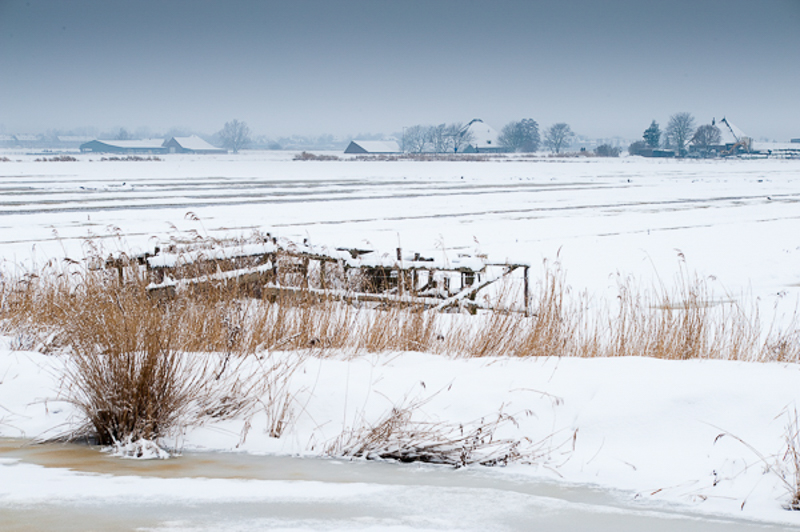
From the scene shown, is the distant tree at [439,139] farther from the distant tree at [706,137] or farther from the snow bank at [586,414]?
the snow bank at [586,414]

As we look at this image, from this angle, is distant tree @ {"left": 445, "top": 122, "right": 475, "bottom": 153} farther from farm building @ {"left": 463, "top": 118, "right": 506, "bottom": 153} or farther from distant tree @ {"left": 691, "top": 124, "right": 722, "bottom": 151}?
Result: distant tree @ {"left": 691, "top": 124, "right": 722, "bottom": 151}

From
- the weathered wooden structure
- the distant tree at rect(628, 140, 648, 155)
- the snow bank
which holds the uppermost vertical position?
the distant tree at rect(628, 140, 648, 155)

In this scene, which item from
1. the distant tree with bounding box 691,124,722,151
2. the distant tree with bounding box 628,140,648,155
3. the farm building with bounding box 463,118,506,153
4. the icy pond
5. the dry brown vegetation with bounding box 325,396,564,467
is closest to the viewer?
the icy pond

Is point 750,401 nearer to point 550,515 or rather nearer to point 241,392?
point 550,515

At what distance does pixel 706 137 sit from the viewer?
422ft

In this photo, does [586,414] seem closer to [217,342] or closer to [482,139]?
[217,342]

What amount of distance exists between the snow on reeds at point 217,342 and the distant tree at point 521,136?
16322 centimetres

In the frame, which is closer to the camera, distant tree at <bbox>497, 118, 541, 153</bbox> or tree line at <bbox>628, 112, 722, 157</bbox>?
tree line at <bbox>628, 112, 722, 157</bbox>

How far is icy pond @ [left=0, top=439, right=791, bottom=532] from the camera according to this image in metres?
4.40

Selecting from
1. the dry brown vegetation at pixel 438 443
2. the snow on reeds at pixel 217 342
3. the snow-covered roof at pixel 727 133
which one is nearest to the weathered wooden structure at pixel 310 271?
the snow on reeds at pixel 217 342

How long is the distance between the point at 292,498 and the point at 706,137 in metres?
138

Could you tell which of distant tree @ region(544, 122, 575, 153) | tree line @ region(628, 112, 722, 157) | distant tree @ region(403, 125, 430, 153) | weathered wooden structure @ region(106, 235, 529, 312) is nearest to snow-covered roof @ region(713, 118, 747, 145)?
tree line @ region(628, 112, 722, 157)

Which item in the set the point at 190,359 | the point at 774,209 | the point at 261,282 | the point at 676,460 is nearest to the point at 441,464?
the point at 676,460

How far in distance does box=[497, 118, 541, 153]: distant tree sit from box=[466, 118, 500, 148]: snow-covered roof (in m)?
2.42
